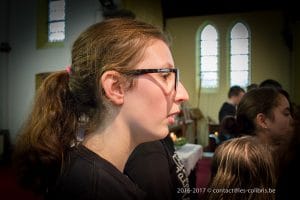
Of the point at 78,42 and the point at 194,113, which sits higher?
the point at 78,42

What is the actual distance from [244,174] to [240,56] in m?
1.28

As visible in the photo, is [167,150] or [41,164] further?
[167,150]

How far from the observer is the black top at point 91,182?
69cm

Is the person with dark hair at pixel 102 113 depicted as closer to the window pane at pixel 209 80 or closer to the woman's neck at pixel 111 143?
the woman's neck at pixel 111 143

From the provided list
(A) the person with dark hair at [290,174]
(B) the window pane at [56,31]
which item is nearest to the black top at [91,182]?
(A) the person with dark hair at [290,174]

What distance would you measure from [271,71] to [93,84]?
76.5 inches

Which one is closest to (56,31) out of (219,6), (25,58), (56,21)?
(56,21)

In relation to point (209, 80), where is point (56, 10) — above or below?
above

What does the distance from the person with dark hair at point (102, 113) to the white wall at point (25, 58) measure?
2.14 ft

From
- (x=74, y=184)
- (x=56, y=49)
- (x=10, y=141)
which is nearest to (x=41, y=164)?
(x=74, y=184)

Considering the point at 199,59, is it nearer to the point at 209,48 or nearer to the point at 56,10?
the point at 209,48

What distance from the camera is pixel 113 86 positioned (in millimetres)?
725

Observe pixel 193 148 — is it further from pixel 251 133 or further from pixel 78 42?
pixel 78 42

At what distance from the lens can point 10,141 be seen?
1.40 meters
